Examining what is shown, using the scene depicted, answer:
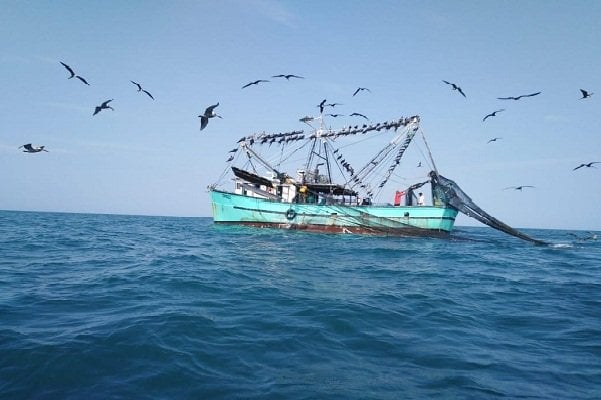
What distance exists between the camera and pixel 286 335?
20.2 ft

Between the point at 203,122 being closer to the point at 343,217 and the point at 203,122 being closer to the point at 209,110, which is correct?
the point at 209,110

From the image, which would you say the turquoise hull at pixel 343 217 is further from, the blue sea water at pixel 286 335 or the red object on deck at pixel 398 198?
the blue sea water at pixel 286 335

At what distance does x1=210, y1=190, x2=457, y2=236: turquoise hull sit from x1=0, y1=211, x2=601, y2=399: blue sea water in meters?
18.2

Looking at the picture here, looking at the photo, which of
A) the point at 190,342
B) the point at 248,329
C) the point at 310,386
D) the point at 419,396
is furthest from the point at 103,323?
the point at 419,396

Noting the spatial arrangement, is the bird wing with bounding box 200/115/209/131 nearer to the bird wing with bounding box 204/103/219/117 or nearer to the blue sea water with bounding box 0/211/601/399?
the bird wing with bounding box 204/103/219/117

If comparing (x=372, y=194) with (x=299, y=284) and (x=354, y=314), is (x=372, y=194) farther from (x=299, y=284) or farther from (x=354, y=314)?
(x=354, y=314)

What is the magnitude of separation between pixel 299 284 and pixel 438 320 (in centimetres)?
392

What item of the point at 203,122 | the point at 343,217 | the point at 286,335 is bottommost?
the point at 286,335

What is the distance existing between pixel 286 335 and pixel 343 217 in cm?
2591

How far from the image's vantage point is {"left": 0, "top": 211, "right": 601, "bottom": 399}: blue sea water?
456 cm

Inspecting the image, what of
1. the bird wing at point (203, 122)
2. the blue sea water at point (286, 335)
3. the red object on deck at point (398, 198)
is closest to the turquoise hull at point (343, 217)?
the red object on deck at point (398, 198)

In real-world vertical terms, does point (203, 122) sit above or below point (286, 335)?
above

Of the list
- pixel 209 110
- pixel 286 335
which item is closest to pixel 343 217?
pixel 209 110

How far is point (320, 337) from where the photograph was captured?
617cm
